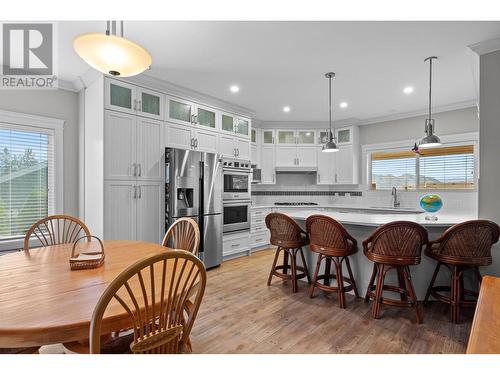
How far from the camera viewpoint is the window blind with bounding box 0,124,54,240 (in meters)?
3.20

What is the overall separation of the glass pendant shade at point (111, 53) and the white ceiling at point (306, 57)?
3.23 ft

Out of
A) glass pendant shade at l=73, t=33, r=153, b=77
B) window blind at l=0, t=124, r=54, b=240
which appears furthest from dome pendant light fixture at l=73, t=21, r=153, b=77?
window blind at l=0, t=124, r=54, b=240

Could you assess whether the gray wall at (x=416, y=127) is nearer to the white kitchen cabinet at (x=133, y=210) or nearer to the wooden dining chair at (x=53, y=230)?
the white kitchen cabinet at (x=133, y=210)

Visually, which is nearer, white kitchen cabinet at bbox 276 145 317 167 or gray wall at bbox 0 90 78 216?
gray wall at bbox 0 90 78 216

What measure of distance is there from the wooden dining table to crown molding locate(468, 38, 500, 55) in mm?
3439

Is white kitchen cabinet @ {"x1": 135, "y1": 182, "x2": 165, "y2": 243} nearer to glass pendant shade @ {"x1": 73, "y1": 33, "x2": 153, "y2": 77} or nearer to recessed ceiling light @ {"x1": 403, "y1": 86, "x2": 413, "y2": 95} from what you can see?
glass pendant shade @ {"x1": 73, "y1": 33, "x2": 153, "y2": 77}

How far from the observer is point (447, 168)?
4684mm

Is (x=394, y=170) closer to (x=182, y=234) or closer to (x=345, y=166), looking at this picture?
(x=345, y=166)

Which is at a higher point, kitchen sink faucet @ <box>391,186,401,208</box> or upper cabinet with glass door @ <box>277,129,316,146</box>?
upper cabinet with glass door @ <box>277,129,316,146</box>

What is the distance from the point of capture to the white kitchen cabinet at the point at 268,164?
575cm

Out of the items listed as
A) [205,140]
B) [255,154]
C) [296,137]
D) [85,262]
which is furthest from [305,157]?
[85,262]

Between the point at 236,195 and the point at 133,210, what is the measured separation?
1.67 meters
